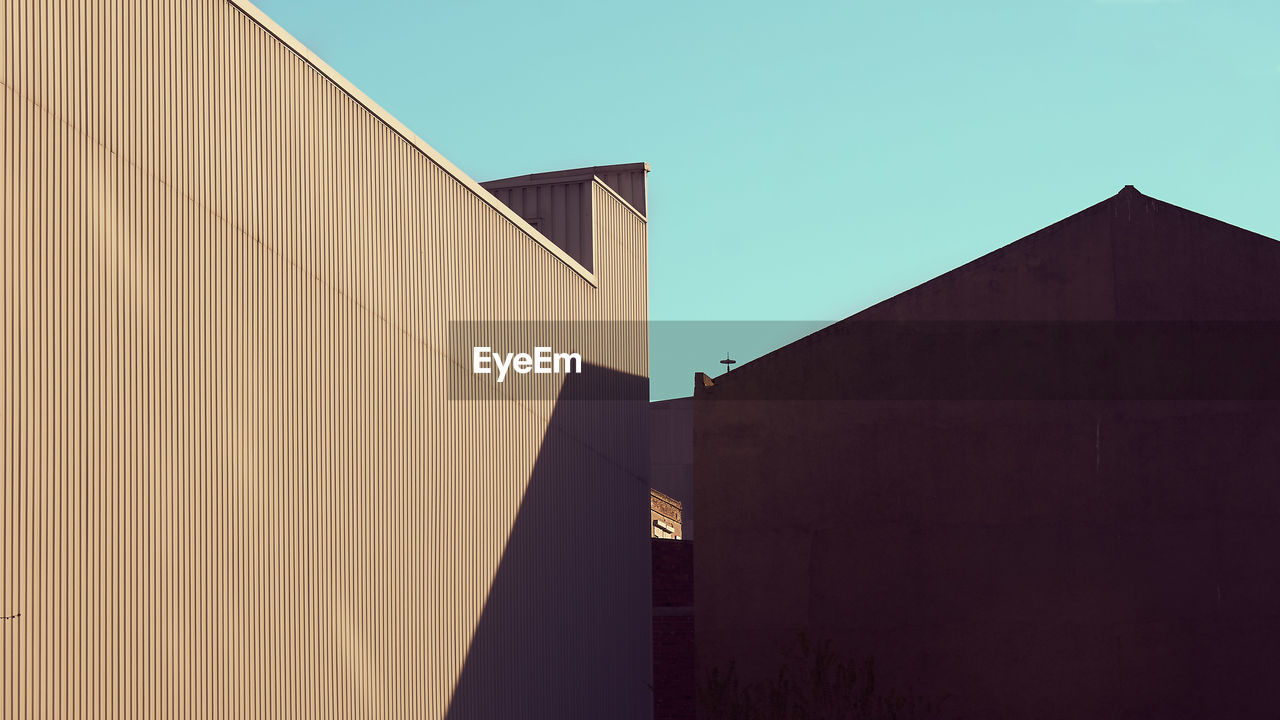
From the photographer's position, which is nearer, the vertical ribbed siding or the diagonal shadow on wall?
the vertical ribbed siding

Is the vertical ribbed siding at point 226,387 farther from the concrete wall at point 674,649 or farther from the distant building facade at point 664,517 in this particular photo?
the distant building facade at point 664,517

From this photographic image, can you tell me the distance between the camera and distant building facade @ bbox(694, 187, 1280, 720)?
15.9 meters

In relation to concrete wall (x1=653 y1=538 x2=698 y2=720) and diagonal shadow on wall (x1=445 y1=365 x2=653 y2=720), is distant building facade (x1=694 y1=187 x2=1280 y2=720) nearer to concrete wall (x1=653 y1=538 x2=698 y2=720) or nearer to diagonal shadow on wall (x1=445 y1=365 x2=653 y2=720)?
concrete wall (x1=653 y1=538 x2=698 y2=720)

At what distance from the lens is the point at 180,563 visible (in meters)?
7.69

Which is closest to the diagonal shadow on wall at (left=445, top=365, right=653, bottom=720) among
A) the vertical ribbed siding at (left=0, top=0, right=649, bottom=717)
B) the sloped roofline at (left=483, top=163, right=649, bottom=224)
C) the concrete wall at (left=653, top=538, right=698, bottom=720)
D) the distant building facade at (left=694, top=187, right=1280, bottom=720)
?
the concrete wall at (left=653, top=538, right=698, bottom=720)

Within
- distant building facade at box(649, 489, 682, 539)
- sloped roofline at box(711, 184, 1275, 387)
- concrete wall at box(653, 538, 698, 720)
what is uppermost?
sloped roofline at box(711, 184, 1275, 387)

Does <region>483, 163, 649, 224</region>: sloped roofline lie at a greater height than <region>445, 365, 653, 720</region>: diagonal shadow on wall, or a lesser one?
greater

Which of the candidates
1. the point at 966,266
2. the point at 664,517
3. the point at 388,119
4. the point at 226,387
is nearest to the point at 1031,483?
the point at 966,266

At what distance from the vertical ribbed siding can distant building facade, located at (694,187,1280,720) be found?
5.17 meters

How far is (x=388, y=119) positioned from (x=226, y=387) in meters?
3.17

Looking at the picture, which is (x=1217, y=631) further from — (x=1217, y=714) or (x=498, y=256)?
(x=498, y=256)

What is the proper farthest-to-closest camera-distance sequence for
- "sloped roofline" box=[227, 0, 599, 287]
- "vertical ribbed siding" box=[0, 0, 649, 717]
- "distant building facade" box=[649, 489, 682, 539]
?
"distant building facade" box=[649, 489, 682, 539]
"sloped roofline" box=[227, 0, 599, 287]
"vertical ribbed siding" box=[0, 0, 649, 717]

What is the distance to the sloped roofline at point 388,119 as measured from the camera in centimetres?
Answer: 871

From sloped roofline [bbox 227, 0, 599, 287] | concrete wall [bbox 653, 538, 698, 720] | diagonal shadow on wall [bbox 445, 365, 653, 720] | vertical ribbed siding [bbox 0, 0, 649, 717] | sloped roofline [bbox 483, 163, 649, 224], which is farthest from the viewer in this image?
concrete wall [bbox 653, 538, 698, 720]
